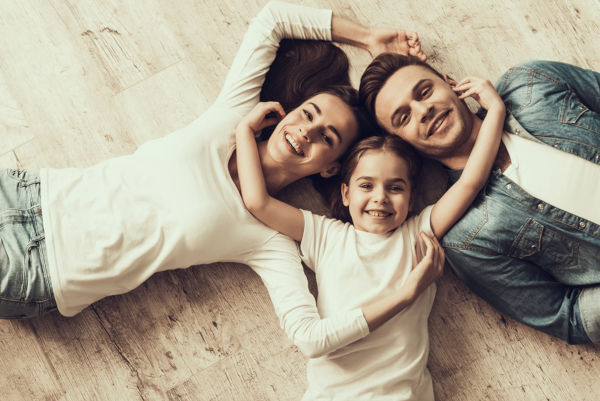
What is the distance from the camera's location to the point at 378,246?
4.60 ft

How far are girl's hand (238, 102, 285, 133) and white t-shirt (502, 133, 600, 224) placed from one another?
29.2 inches

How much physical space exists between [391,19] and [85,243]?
50.2 inches

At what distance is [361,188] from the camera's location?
4.54ft

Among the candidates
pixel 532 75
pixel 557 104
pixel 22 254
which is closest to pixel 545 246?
pixel 557 104

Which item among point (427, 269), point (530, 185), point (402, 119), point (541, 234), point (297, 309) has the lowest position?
point (297, 309)

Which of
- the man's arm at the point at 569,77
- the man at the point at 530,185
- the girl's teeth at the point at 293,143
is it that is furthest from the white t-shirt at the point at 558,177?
the girl's teeth at the point at 293,143

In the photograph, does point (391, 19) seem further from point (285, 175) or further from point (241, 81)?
point (285, 175)

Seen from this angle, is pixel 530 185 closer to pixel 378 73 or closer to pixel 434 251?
pixel 434 251

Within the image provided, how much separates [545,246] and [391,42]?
84 centimetres

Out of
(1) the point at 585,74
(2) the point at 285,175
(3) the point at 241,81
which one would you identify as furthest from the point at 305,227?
(1) the point at 585,74

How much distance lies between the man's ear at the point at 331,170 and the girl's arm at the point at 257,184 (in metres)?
0.16

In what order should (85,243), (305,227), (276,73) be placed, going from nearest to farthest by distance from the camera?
(85,243) → (305,227) → (276,73)

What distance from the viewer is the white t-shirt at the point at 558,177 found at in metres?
1.33

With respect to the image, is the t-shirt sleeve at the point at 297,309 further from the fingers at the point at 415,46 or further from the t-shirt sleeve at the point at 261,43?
the fingers at the point at 415,46
